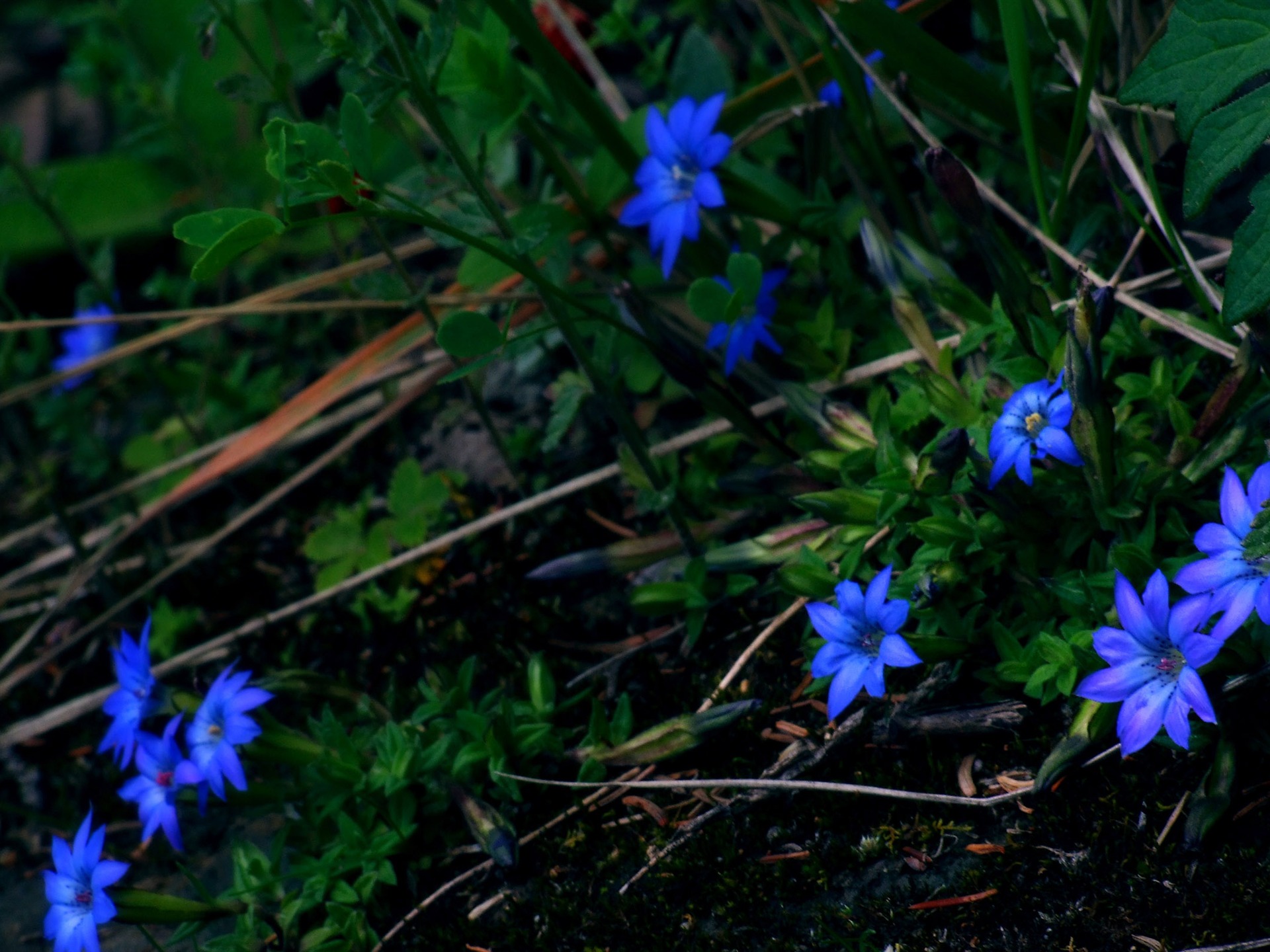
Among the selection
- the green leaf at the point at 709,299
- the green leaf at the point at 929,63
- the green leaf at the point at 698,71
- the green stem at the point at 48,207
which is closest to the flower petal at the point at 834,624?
the green leaf at the point at 709,299

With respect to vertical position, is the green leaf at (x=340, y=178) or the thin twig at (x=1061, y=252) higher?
the green leaf at (x=340, y=178)

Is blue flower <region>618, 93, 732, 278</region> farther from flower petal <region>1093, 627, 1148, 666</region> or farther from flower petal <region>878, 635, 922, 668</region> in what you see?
flower petal <region>1093, 627, 1148, 666</region>

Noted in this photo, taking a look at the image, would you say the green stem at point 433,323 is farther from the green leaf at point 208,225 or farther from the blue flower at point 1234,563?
the blue flower at point 1234,563

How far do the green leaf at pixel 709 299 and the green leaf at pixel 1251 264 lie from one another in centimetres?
69

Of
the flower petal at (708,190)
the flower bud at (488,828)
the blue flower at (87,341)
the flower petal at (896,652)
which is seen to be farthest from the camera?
the blue flower at (87,341)

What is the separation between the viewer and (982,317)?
73.4 inches

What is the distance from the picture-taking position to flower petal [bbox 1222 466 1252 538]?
1328 millimetres

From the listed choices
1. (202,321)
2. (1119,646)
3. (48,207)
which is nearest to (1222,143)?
(1119,646)

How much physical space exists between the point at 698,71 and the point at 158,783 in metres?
1.69

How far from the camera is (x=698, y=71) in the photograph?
241cm

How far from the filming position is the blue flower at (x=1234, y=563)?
127cm

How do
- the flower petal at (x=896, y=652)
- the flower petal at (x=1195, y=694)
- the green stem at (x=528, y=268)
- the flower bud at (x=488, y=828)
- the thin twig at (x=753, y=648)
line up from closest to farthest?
the flower petal at (x=1195, y=694) < the flower petal at (x=896, y=652) < the green stem at (x=528, y=268) < the flower bud at (x=488, y=828) < the thin twig at (x=753, y=648)

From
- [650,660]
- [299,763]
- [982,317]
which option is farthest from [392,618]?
[982,317]

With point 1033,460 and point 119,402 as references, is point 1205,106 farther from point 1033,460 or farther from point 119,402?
point 119,402
